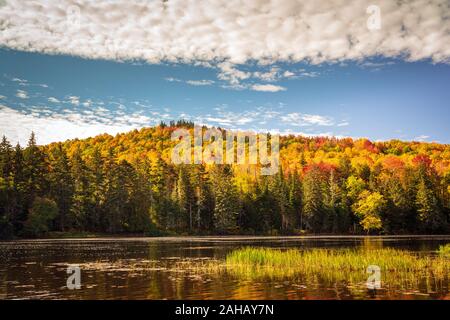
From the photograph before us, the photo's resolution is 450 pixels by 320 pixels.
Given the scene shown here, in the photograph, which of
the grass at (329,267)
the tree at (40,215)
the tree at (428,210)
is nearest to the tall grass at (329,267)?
the grass at (329,267)

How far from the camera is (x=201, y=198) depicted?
114 metres

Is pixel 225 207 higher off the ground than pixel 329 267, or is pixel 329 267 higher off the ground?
pixel 225 207

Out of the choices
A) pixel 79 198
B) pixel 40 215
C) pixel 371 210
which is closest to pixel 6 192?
pixel 40 215

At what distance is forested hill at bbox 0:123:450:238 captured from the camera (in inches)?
3784

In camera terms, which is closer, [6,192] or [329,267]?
[329,267]

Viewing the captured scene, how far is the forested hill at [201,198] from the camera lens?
9612cm

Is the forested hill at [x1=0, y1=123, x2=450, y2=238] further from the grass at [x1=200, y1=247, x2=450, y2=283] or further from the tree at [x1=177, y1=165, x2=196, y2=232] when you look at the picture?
the grass at [x1=200, y1=247, x2=450, y2=283]

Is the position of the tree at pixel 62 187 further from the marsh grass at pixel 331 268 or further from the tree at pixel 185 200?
the marsh grass at pixel 331 268

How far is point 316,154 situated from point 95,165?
102 metres

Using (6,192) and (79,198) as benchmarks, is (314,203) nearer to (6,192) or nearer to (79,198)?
(79,198)

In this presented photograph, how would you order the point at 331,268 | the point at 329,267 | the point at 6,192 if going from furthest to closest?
the point at 6,192
the point at 329,267
the point at 331,268
